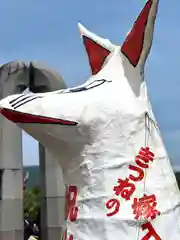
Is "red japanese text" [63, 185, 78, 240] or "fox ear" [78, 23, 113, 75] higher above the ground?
"fox ear" [78, 23, 113, 75]

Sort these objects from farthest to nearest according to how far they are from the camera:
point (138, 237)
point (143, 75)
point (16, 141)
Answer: point (16, 141) → point (143, 75) → point (138, 237)

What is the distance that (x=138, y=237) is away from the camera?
2.65 meters

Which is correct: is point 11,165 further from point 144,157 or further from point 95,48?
point 144,157

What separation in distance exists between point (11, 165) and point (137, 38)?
8.42ft

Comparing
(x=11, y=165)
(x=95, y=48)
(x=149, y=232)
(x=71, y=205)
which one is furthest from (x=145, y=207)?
(x=11, y=165)

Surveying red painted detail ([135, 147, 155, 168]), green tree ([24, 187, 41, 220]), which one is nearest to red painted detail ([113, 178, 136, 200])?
red painted detail ([135, 147, 155, 168])

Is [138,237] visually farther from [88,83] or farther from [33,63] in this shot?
[33,63]

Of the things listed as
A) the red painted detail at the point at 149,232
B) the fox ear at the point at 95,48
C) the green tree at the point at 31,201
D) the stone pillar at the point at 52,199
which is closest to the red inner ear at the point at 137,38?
the fox ear at the point at 95,48

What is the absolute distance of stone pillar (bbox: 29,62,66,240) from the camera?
5176mm

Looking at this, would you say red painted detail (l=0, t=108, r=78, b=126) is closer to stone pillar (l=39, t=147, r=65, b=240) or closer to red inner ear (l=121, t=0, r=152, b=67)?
red inner ear (l=121, t=0, r=152, b=67)

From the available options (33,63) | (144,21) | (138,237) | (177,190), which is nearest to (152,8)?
(144,21)

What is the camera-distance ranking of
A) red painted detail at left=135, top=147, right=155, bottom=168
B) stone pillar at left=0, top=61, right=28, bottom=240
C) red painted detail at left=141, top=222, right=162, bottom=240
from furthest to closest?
stone pillar at left=0, top=61, right=28, bottom=240
red painted detail at left=135, top=147, right=155, bottom=168
red painted detail at left=141, top=222, right=162, bottom=240

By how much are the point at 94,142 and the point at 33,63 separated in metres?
2.61

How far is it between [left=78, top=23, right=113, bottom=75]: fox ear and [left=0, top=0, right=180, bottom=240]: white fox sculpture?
25 cm
